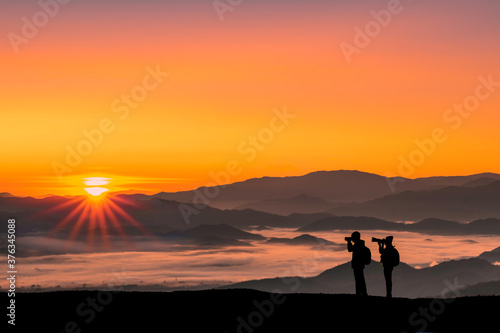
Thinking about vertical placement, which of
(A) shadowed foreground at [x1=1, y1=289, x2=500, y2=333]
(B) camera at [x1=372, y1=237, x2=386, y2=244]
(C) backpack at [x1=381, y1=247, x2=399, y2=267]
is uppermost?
(B) camera at [x1=372, y1=237, x2=386, y2=244]

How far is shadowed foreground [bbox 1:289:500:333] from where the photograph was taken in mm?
22828

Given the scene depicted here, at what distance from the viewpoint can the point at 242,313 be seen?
80.6 ft

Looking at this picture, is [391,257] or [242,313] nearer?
[242,313]

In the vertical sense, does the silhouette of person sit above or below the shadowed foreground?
above

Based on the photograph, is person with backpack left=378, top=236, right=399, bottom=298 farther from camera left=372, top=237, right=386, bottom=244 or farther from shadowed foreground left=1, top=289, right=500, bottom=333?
shadowed foreground left=1, top=289, right=500, bottom=333

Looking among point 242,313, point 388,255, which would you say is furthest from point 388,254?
point 242,313

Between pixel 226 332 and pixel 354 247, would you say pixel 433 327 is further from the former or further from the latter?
pixel 226 332

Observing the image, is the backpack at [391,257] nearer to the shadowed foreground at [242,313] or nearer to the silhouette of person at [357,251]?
the silhouette of person at [357,251]

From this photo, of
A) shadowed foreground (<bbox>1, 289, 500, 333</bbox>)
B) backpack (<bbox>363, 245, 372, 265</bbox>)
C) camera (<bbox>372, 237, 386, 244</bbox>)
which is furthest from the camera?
backpack (<bbox>363, 245, 372, 265</bbox>)

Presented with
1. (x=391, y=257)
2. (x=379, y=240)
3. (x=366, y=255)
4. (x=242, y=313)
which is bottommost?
(x=242, y=313)

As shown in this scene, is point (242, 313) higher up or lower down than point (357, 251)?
lower down

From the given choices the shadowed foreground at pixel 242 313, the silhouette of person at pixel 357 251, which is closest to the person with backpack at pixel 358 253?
the silhouette of person at pixel 357 251

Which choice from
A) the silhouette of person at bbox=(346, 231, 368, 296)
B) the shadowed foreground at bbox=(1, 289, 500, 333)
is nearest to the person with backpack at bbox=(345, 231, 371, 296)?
the silhouette of person at bbox=(346, 231, 368, 296)

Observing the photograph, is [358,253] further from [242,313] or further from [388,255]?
[242,313]
